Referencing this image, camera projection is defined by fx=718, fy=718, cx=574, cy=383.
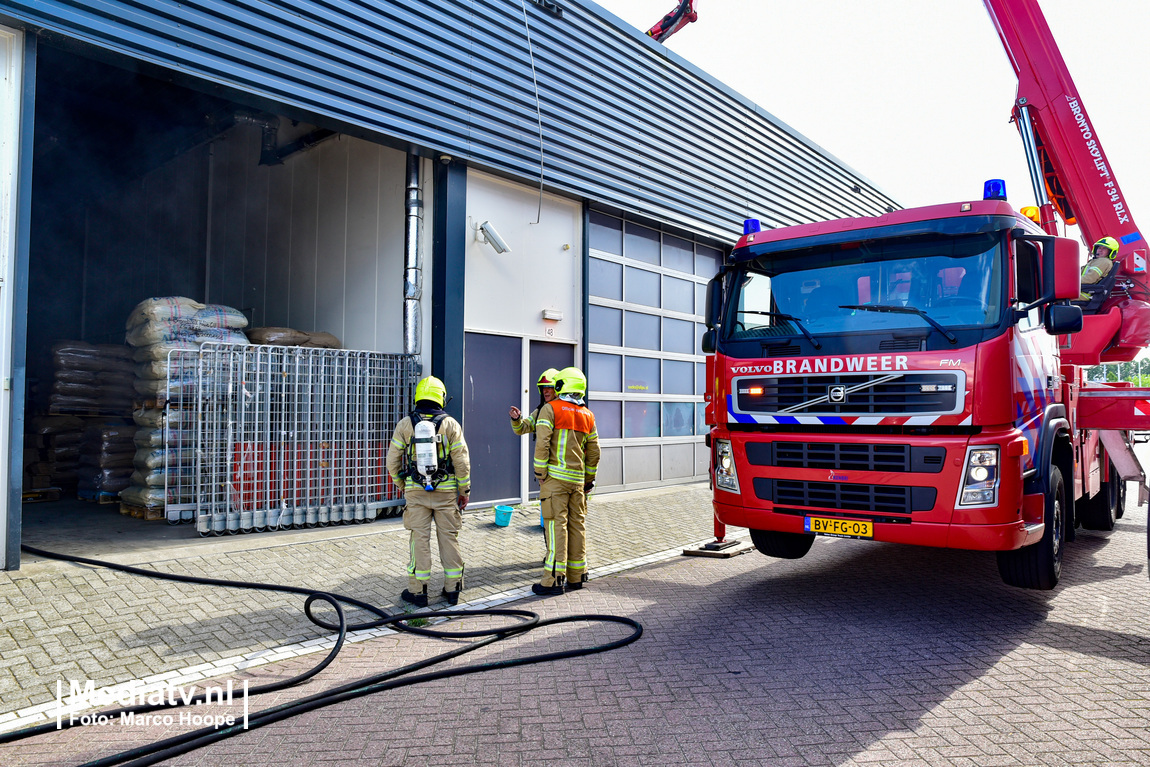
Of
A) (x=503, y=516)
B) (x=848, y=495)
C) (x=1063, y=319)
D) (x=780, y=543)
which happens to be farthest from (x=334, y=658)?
(x=1063, y=319)

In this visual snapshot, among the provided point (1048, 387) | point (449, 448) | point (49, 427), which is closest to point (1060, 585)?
point (1048, 387)

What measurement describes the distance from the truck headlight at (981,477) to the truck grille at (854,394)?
345 mm

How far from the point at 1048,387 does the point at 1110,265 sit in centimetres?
307

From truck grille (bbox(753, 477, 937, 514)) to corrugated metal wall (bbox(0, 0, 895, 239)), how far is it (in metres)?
6.17

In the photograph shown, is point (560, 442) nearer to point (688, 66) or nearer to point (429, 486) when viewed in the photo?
point (429, 486)

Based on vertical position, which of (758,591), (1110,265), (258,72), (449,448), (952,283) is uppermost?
(258,72)

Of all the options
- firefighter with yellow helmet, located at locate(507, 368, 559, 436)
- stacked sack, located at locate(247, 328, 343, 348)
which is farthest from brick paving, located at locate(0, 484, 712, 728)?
stacked sack, located at locate(247, 328, 343, 348)

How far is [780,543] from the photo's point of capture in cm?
661

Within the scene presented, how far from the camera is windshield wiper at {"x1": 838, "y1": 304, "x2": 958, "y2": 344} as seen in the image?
5074 mm

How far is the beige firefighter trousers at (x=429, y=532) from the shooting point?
576cm

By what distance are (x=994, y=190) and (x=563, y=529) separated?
438 centimetres

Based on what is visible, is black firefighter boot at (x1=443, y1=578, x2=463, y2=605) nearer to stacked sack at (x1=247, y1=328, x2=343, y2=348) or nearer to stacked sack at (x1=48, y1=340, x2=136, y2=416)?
stacked sack at (x1=247, y1=328, x2=343, y2=348)

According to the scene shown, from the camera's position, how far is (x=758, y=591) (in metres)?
6.24

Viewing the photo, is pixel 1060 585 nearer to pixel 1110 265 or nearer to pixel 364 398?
pixel 1110 265
